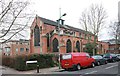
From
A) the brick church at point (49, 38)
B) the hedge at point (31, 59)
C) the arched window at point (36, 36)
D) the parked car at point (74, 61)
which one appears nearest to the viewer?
the parked car at point (74, 61)

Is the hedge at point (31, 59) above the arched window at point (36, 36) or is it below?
below

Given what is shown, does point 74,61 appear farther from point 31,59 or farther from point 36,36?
point 36,36

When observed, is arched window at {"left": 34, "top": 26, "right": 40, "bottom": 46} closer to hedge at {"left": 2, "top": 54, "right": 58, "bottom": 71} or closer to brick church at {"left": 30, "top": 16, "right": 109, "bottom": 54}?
brick church at {"left": 30, "top": 16, "right": 109, "bottom": 54}

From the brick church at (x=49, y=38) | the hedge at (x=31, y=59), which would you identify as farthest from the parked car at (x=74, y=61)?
the brick church at (x=49, y=38)

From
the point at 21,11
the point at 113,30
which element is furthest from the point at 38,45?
the point at 21,11

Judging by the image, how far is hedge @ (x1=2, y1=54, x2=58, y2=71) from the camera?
30216 mm

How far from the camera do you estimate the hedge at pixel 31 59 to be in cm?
3022

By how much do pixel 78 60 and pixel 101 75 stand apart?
344 inches

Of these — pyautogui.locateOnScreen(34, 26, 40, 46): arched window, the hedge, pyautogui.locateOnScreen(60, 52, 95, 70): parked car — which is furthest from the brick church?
pyautogui.locateOnScreen(60, 52, 95, 70): parked car

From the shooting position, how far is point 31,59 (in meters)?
31.5

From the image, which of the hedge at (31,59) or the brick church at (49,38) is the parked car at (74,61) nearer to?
the hedge at (31,59)

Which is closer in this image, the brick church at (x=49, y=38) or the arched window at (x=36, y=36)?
the brick church at (x=49, y=38)

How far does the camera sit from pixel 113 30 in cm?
5500

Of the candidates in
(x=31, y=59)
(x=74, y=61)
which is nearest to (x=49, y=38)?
(x=31, y=59)
